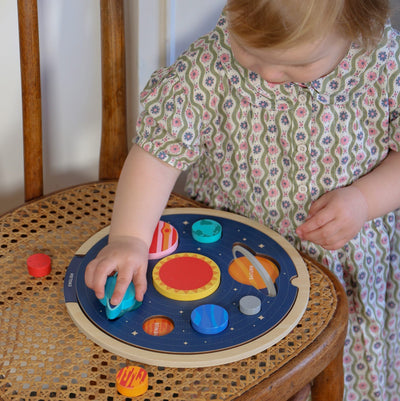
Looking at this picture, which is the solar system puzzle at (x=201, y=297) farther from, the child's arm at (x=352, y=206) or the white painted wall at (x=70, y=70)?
the white painted wall at (x=70, y=70)

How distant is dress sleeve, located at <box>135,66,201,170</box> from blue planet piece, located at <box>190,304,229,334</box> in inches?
7.2

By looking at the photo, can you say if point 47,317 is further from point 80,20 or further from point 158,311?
point 80,20

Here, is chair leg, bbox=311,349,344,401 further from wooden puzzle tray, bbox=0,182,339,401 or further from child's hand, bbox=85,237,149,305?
child's hand, bbox=85,237,149,305

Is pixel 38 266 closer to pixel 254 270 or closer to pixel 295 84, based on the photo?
pixel 254 270

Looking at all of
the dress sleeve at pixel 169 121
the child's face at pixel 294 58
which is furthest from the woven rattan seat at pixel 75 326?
the child's face at pixel 294 58

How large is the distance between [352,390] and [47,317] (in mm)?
439

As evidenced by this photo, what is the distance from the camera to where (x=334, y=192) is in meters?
0.68

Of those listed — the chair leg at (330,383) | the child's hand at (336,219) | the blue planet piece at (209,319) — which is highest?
the child's hand at (336,219)

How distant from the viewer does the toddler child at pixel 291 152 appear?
65cm

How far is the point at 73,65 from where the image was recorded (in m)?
0.84

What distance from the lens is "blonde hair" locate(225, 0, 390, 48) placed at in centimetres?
51

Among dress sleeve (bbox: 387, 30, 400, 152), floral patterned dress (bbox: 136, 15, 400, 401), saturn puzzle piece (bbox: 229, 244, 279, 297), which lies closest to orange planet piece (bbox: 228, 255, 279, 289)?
saturn puzzle piece (bbox: 229, 244, 279, 297)

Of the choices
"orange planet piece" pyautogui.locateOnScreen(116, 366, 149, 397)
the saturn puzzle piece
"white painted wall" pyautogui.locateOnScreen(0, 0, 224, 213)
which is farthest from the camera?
"white painted wall" pyautogui.locateOnScreen(0, 0, 224, 213)

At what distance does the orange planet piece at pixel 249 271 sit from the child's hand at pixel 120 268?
10 centimetres
